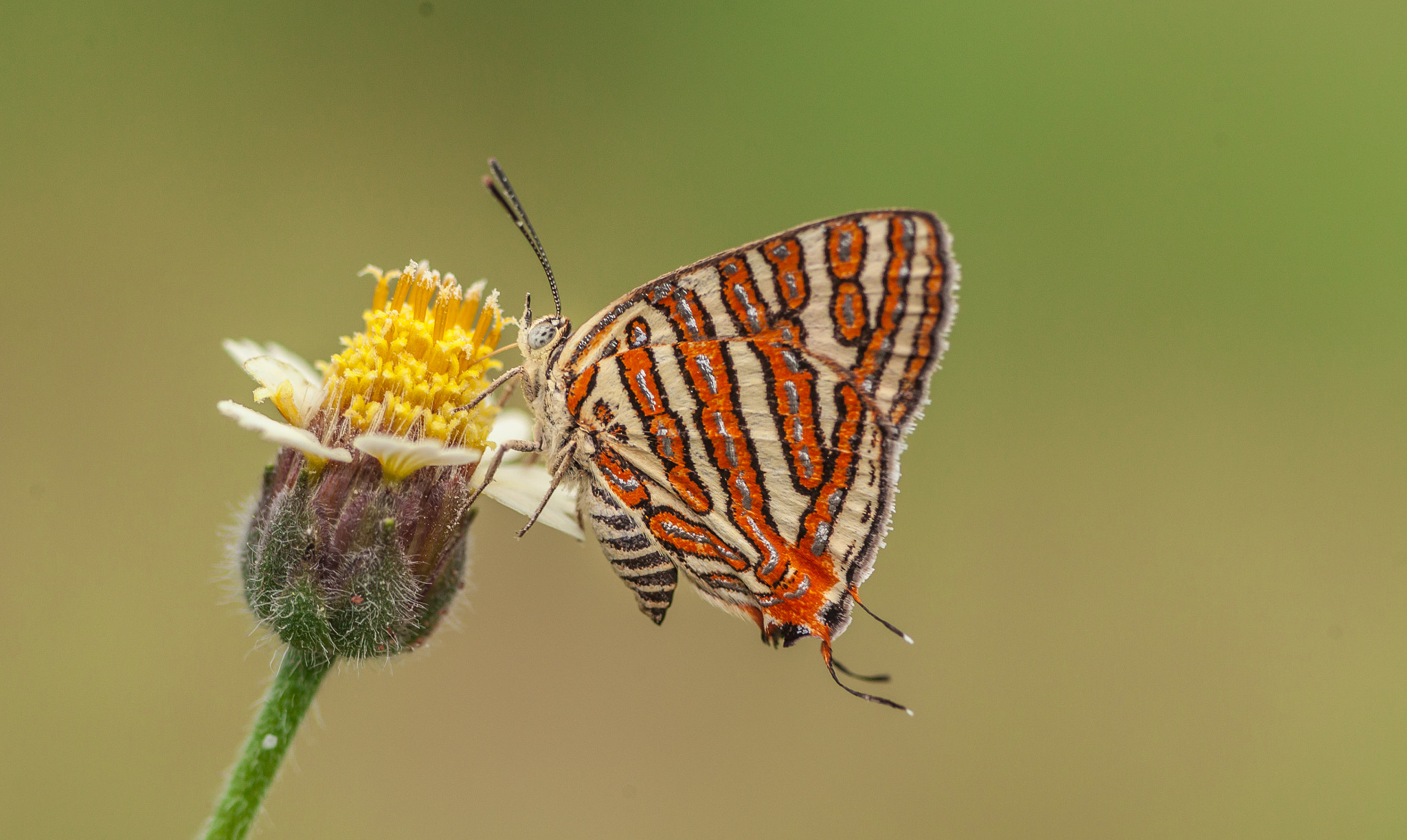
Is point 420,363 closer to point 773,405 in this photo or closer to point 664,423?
point 664,423

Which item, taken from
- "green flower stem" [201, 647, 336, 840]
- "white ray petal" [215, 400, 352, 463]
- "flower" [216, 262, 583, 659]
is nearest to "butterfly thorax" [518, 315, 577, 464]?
"flower" [216, 262, 583, 659]

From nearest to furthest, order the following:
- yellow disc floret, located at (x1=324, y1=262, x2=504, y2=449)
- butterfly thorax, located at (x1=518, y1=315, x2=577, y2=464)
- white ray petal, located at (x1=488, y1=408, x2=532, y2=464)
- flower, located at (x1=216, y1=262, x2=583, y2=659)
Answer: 1. flower, located at (x1=216, y1=262, x2=583, y2=659)
2. yellow disc floret, located at (x1=324, y1=262, x2=504, y2=449)
3. butterfly thorax, located at (x1=518, y1=315, x2=577, y2=464)
4. white ray petal, located at (x1=488, y1=408, x2=532, y2=464)

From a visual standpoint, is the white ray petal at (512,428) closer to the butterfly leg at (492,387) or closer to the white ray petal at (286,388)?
the butterfly leg at (492,387)

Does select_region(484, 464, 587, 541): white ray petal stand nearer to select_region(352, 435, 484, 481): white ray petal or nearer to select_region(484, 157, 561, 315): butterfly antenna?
select_region(352, 435, 484, 481): white ray petal

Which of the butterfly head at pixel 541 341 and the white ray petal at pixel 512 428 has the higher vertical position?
the butterfly head at pixel 541 341

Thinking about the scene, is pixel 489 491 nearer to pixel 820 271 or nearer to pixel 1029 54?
pixel 820 271

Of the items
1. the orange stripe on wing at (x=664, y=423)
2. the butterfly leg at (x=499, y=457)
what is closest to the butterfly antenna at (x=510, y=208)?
the orange stripe on wing at (x=664, y=423)

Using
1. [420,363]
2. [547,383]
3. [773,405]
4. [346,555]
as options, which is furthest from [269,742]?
[773,405]
